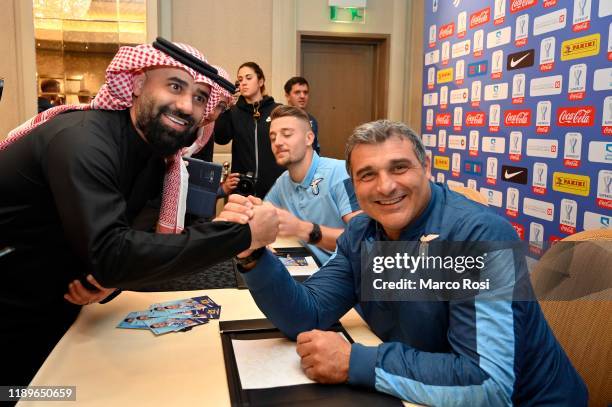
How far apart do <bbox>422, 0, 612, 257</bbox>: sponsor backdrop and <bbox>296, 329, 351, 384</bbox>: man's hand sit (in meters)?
2.49

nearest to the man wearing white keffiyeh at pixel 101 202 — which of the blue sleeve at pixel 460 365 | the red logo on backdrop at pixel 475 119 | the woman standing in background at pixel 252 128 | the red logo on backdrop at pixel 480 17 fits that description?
the blue sleeve at pixel 460 365

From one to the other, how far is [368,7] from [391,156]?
5.18 meters

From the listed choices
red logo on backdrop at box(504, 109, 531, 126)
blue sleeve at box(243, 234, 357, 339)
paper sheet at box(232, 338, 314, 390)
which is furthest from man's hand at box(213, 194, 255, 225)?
red logo on backdrop at box(504, 109, 531, 126)

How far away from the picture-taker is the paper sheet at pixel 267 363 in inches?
45.0

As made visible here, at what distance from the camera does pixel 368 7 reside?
605 centimetres

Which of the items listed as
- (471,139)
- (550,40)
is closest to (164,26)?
(471,139)

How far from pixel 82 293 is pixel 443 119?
4.29 m

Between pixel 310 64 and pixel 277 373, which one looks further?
pixel 310 64

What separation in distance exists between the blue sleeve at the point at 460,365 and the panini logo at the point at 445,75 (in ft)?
13.6

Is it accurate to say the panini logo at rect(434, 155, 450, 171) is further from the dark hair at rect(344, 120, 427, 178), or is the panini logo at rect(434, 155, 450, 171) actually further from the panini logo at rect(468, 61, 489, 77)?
the dark hair at rect(344, 120, 427, 178)

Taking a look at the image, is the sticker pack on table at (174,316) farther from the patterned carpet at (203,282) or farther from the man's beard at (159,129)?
the man's beard at (159,129)

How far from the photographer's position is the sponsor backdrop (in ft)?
10.2

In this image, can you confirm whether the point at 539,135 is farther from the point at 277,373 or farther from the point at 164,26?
the point at 164,26

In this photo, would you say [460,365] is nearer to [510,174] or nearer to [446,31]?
[510,174]
